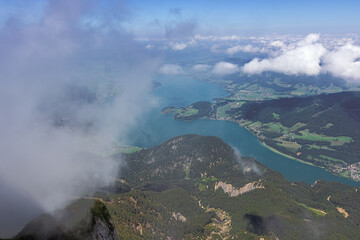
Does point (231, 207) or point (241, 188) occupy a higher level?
point (241, 188)

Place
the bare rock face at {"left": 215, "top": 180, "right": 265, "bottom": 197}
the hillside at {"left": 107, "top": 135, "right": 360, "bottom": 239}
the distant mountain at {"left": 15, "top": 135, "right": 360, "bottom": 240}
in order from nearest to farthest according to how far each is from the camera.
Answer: the distant mountain at {"left": 15, "top": 135, "right": 360, "bottom": 240}, the hillside at {"left": 107, "top": 135, "right": 360, "bottom": 239}, the bare rock face at {"left": 215, "top": 180, "right": 265, "bottom": 197}

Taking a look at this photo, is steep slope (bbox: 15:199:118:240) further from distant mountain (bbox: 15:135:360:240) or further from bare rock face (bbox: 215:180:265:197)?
bare rock face (bbox: 215:180:265:197)

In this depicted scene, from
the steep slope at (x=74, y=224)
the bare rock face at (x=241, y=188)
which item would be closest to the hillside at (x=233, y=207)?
the bare rock face at (x=241, y=188)

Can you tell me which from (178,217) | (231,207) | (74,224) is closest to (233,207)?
(231,207)

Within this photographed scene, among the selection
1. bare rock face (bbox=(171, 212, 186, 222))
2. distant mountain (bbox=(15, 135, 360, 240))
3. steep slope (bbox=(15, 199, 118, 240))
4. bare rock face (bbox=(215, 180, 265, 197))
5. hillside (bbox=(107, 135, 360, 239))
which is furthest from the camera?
bare rock face (bbox=(215, 180, 265, 197))

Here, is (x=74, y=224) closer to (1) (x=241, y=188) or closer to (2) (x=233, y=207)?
(2) (x=233, y=207)

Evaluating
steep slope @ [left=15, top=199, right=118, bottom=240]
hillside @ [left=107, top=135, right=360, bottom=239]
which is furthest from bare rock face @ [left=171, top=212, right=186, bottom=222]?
steep slope @ [left=15, top=199, right=118, bottom=240]

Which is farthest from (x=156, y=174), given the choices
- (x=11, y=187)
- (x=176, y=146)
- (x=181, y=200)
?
(x=11, y=187)

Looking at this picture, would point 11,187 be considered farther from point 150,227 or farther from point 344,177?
point 344,177
